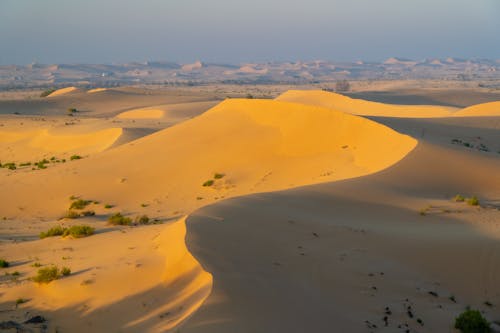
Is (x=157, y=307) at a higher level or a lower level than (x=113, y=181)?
higher

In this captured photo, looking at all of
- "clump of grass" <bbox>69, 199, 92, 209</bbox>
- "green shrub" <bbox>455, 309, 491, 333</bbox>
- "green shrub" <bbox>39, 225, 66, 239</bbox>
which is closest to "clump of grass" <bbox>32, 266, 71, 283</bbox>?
"green shrub" <bbox>39, 225, 66, 239</bbox>

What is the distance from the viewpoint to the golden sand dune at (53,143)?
113 ft

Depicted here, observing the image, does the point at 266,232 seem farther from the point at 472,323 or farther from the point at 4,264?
the point at 4,264

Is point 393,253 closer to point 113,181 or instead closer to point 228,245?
point 228,245

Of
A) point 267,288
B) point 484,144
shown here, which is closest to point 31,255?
point 267,288

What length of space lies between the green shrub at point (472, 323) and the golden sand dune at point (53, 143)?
27376mm

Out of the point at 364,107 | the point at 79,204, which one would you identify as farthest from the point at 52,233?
the point at 364,107

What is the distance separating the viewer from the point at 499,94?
241 feet

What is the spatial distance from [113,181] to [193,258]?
13.9 metres

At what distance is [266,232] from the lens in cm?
1089

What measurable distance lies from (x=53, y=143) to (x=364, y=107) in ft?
104

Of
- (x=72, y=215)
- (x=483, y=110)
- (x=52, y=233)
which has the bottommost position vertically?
(x=483, y=110)

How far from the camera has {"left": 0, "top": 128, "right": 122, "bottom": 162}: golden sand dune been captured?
3449cm

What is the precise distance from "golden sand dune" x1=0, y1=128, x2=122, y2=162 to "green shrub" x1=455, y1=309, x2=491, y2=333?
89.8 feet
